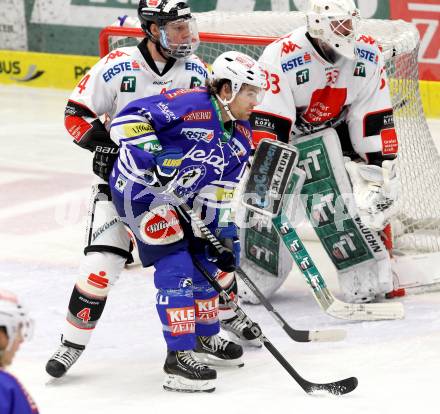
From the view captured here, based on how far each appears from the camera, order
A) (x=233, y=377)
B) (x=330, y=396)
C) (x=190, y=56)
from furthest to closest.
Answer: (x=190, y=56), (x=233, y=377), (x=330, y=396)

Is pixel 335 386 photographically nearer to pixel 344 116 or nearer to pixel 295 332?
pixel 295 332

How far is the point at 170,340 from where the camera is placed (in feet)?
13.3

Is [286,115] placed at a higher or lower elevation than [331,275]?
higher

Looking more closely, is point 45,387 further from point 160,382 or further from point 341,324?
point 341,324

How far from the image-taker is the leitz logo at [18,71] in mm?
9477

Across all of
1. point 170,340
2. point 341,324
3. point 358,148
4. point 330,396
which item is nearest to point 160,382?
point 170,340

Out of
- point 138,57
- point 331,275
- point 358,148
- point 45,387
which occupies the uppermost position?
point 138,57

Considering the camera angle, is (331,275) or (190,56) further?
(331,275)

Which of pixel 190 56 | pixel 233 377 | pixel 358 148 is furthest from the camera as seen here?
pixel 358 148

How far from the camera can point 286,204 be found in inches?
199

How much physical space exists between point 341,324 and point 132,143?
49.9 inches

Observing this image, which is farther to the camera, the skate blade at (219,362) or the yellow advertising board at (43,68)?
the yellow advertising board at (43,68)

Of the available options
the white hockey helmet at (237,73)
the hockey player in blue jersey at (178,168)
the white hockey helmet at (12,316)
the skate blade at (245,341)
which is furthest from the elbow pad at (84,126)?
the white hockey helmet at (12,316)

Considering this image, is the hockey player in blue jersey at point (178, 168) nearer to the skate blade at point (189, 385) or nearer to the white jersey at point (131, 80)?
the skate blade at point (189, 385)
